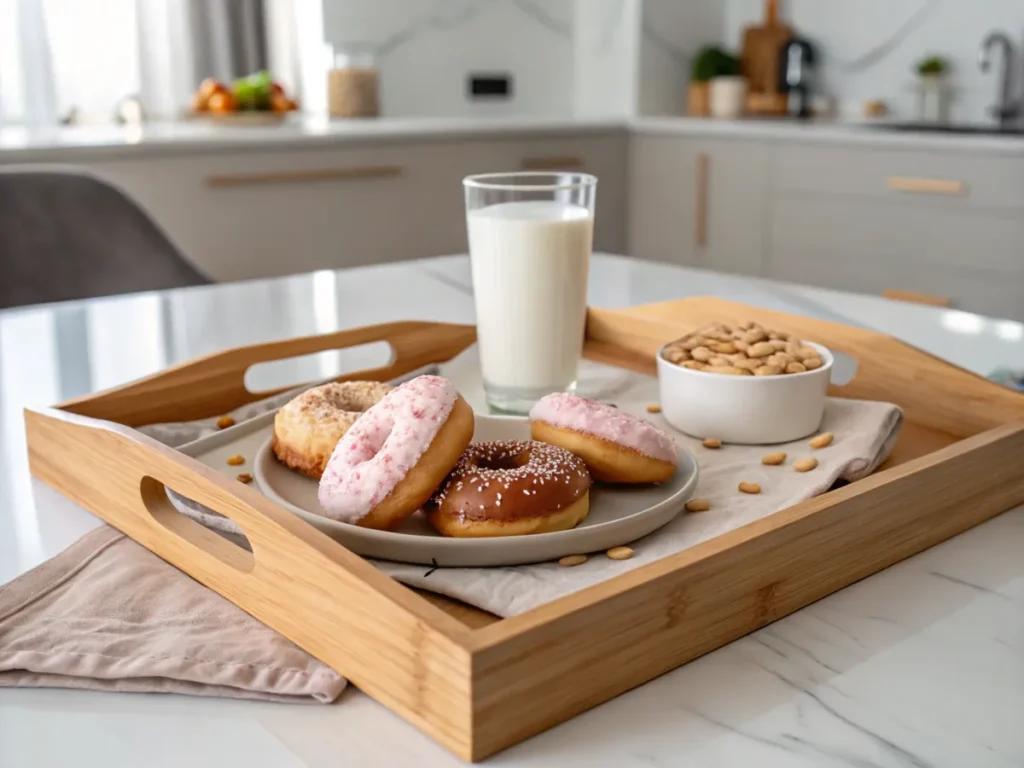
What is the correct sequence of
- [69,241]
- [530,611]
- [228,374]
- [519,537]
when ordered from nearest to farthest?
[530,611]
[519,537]
[228,374]
[69,241]

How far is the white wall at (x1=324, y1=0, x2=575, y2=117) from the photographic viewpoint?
12.8 feet

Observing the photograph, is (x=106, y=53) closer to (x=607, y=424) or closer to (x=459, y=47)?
(x=459, y=47)

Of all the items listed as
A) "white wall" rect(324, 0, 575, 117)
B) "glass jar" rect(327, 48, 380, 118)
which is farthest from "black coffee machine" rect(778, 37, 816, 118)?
"glass jar" rect(327, 48, 380, 118)

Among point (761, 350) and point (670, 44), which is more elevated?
point (670, 44)

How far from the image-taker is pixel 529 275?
0.96 metres

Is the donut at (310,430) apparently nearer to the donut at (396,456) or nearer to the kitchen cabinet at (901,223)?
the donut at (396,456)

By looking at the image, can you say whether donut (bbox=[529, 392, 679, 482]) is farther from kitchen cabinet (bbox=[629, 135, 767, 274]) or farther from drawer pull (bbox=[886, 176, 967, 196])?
kitchen cabinet (bbox=[629, 135, 767, 274])

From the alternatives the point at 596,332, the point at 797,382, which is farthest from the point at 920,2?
the point at 797,382

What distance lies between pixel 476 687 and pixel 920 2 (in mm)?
3639

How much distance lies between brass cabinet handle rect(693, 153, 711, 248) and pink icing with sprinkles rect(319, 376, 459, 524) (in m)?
2.97

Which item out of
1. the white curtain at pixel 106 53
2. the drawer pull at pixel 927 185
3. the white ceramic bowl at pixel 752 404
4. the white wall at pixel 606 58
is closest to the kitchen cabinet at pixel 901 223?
the drawer pull at pixel 927 185

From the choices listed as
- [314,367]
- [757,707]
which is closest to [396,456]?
[757,707]

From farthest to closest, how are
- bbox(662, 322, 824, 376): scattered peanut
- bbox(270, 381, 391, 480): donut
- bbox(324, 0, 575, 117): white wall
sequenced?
bbox(324, 0, 575, 117): white wall < bbox(662, 322, 824, 376): scattered peanut < bbox(270, 381, 391, 480): donut

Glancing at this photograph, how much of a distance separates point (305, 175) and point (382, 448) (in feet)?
7.89
